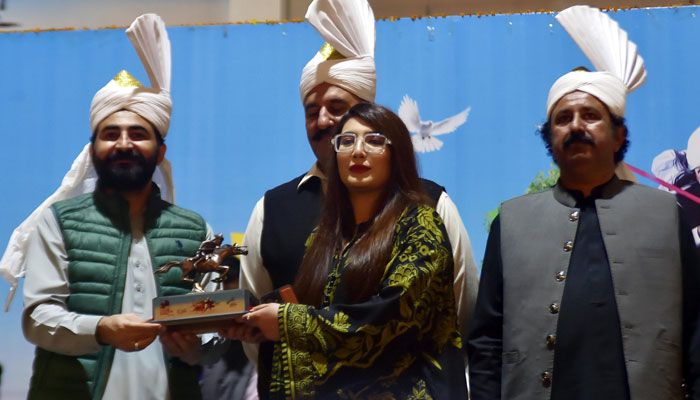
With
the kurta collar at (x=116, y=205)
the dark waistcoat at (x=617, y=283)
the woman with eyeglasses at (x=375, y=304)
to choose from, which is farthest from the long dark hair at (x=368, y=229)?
the kurta collar at (x=116, y=205)

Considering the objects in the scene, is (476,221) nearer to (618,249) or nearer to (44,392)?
(618,249)

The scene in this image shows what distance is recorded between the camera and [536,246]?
3.35 metres

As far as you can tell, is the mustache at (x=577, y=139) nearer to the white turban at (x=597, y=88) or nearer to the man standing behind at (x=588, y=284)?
the man standing behind at (x=588, y=284)

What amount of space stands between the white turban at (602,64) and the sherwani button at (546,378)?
3.74ft

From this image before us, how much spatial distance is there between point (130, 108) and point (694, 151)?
293 cm

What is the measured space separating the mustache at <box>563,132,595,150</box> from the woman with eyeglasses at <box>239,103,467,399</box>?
0.63 metres

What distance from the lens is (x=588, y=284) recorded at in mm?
3223

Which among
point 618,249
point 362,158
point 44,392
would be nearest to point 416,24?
point 362,158

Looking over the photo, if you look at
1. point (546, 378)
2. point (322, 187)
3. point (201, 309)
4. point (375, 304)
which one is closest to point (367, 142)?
point (322, 187)

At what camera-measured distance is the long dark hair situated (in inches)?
122

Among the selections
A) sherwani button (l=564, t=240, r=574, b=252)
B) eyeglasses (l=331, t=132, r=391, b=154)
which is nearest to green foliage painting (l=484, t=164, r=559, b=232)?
sherwani button (l=564, t=240, r=574, b=252)

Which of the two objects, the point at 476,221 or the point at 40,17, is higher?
the point at 40,17

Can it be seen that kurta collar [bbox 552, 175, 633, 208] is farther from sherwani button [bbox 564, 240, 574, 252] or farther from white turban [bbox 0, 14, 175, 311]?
white turban [bbox 0, 14, 175, 311]

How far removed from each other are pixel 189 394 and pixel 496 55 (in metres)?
2.49
